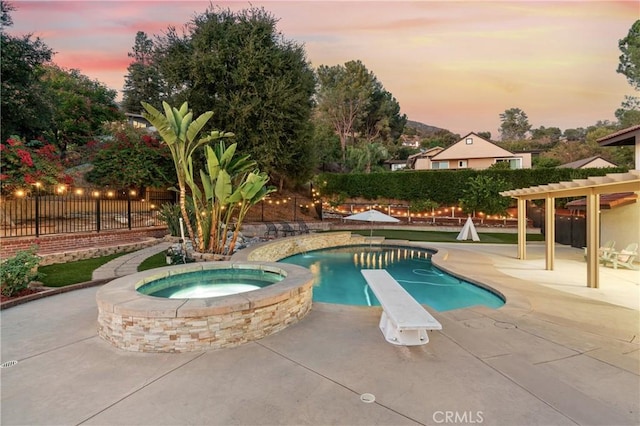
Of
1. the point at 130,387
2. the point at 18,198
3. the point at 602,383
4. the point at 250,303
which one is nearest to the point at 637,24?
the point at 602,383

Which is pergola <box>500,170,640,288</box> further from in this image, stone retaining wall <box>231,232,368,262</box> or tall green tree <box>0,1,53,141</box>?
tall green tree <box>0,1,53,141</box>

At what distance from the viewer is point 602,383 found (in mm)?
3283

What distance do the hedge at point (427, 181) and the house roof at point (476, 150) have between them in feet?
48.5

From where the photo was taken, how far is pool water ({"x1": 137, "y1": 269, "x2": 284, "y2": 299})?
579 cm

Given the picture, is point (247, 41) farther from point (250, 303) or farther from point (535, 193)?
point (250, 303)

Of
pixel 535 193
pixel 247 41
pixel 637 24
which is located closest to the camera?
pixel 535 193

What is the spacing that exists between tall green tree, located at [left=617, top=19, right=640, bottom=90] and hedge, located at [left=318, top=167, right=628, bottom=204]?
46.2 ft

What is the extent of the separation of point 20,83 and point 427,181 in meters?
24.5

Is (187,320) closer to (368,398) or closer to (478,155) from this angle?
(368,398)

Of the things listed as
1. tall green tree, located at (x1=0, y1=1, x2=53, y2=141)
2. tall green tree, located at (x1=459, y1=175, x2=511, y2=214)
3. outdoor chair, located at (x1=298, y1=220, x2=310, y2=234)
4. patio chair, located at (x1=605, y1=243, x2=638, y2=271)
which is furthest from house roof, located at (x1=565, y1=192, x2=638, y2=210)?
tall green tree, located at (x1=0, y1=1, x2=53, y2=141)

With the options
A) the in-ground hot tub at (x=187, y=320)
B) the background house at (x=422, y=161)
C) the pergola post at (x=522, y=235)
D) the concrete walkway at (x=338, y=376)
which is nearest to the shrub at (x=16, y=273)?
the concrete walkway at (x=338, y=376)

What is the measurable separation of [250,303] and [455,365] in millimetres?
2659

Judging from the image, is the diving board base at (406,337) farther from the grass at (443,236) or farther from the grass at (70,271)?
the grass at (443,236)

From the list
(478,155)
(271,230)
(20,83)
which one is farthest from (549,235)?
(478,155)
